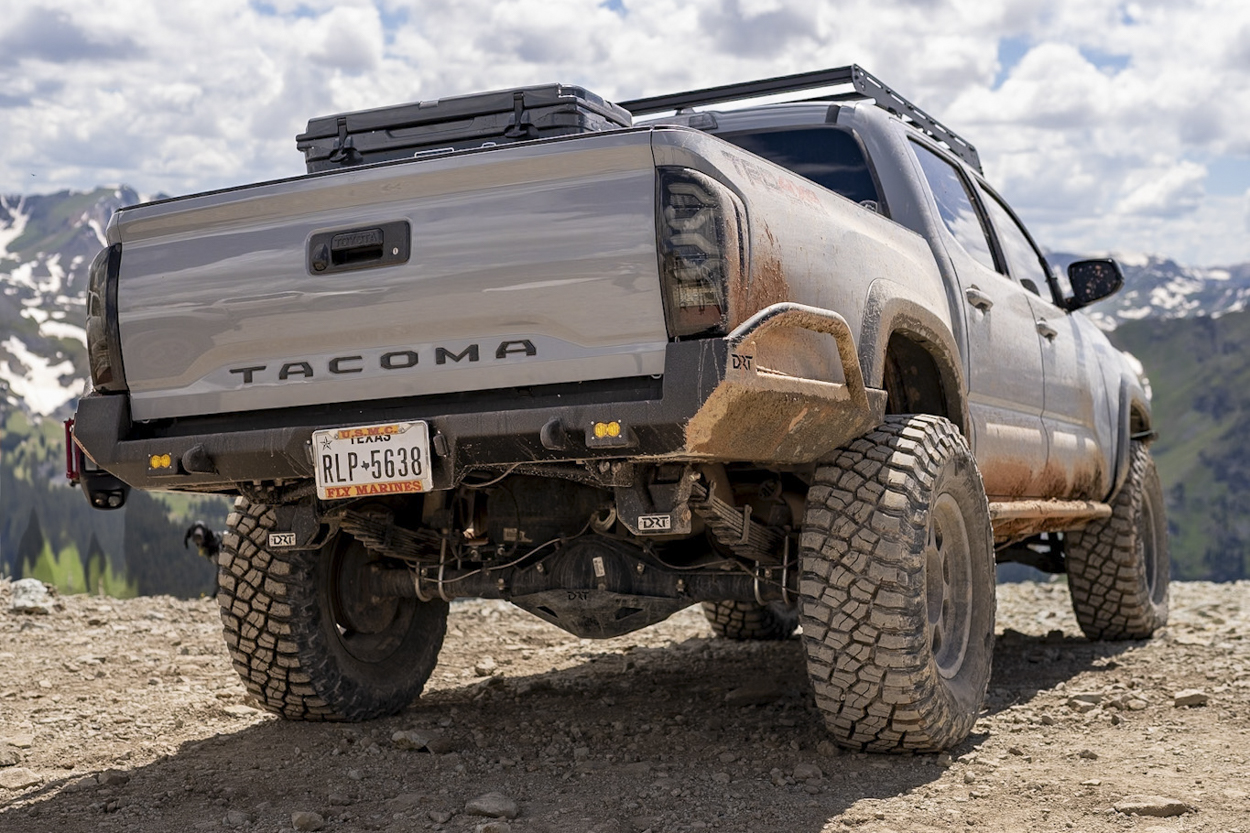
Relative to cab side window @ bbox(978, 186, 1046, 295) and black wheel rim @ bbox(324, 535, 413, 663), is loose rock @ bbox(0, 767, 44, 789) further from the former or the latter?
cab side window @ bbox(978, 186, 1046, 295)

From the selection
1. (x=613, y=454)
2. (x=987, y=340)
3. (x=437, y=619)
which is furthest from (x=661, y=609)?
(x=987, y=340)

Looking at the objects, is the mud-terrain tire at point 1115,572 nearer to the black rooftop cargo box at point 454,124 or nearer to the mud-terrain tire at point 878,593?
the mud-terrain tire at point 878,593

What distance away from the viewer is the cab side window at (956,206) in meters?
5.41

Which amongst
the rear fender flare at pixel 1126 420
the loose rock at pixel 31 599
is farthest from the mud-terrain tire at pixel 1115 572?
the loose rock at pixel 31 599

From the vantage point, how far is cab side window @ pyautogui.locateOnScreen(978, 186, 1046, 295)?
6.08 meters

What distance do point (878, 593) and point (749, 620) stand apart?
370cm

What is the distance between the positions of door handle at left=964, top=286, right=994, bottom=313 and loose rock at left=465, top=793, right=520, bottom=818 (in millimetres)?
2632

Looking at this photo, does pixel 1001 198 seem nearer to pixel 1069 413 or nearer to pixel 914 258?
pixel 1069 413

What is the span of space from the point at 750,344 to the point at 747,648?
414 centimetres

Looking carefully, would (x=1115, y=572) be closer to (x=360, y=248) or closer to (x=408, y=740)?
(x=408, y=740)

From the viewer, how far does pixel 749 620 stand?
7.55 meters

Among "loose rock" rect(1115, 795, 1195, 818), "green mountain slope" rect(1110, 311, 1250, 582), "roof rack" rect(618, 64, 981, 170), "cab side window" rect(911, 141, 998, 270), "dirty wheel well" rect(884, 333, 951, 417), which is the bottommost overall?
"green mountain slope" rect(1110, 311, 1250, 582)

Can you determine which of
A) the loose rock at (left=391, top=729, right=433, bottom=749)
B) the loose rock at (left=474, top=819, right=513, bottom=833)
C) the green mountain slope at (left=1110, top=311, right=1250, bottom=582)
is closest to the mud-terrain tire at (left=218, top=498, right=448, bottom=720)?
the loose rock at (left=391, top=729, right=433, bottom=749)

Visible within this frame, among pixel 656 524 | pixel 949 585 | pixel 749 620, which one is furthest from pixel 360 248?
pixel 749 620
